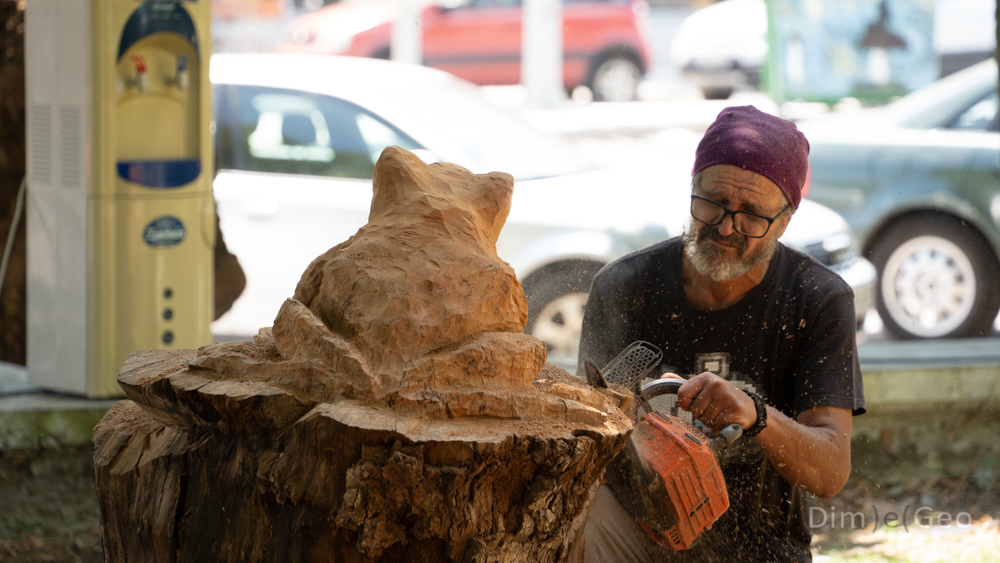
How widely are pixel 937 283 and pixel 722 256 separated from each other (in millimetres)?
3684

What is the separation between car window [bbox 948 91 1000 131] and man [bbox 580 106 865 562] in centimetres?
374

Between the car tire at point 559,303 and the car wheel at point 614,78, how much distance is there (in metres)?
9.29

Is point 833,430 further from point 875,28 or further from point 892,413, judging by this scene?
point 875,28

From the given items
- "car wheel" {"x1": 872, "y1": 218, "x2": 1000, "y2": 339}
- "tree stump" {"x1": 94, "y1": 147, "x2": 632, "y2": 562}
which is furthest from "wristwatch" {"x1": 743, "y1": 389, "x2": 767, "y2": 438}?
"car wheel" {"x1": 872, "y1": 218, "x2": 1000, "y2": 339}

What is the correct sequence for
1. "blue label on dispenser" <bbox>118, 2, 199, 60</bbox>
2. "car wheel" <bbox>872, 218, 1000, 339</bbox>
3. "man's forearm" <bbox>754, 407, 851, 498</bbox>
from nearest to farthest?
"man's forearm" <bbox>754, 407, 851, 498</bbox>, "blue label on dispenser" <bbox>118, 2, 199, 60</bbox>, "car wheel" <bbox>872, 218, 1000, 339</bbox>

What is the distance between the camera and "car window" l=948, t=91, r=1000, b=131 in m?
5.79

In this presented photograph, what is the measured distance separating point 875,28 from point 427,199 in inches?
251

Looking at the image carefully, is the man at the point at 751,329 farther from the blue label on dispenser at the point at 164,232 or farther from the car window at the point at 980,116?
the car window at the point at 980,116

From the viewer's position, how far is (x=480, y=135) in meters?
4.76

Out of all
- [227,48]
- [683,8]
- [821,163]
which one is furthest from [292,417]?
[683,8]

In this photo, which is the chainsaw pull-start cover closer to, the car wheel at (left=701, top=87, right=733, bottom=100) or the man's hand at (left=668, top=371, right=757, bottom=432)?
the man's hand at (left=668, top=371, right=757, bottom=432)

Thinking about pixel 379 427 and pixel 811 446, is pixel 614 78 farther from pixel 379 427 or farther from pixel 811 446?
pixel 379 427

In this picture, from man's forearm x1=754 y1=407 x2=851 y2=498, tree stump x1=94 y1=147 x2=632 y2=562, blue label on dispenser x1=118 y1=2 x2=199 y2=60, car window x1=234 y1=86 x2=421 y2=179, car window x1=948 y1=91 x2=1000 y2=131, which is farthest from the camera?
car window x1=948 y1=91 x2=1000 y2=131
